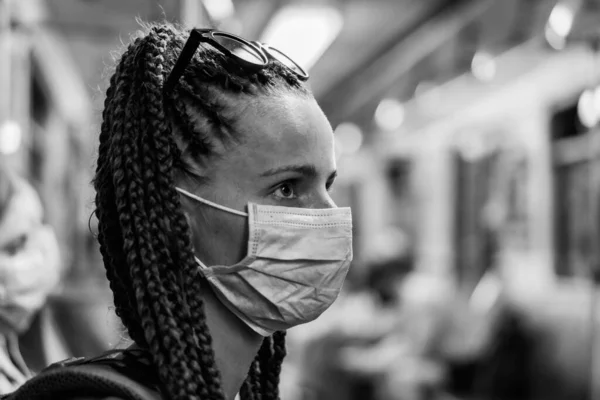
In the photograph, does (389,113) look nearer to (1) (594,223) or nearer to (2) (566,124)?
(2) (566,124)

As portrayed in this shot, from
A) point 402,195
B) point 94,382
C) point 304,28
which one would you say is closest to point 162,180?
point 94,382

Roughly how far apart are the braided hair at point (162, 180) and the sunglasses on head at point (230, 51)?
19 millimetres

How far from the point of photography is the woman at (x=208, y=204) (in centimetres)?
135

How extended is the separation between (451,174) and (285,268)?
32.2 feet

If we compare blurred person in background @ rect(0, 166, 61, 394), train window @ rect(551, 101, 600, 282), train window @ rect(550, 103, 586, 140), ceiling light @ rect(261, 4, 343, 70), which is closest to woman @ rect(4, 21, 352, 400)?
blurred person in background @ rect(0, 166, 61, 394)

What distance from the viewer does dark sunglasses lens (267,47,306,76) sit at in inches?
60.5

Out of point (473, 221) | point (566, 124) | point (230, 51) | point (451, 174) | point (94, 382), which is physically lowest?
point (94, 382)

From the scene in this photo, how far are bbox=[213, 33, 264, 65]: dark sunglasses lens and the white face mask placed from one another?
0.24 metres

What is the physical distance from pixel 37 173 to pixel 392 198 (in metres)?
8.16

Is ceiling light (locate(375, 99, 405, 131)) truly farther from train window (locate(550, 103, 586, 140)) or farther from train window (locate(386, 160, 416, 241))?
train window (locate(550, 103, 586, 140))

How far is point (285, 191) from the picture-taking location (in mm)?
1480

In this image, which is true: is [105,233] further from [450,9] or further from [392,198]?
[392,198]

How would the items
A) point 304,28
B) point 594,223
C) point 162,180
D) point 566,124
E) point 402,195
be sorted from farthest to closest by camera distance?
point 402,195
point 304,28
point 566,124
point 594,223
point 162,180

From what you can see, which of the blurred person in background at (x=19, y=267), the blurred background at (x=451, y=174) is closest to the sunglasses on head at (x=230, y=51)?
the blurred person in background at (x=19, y=267)
